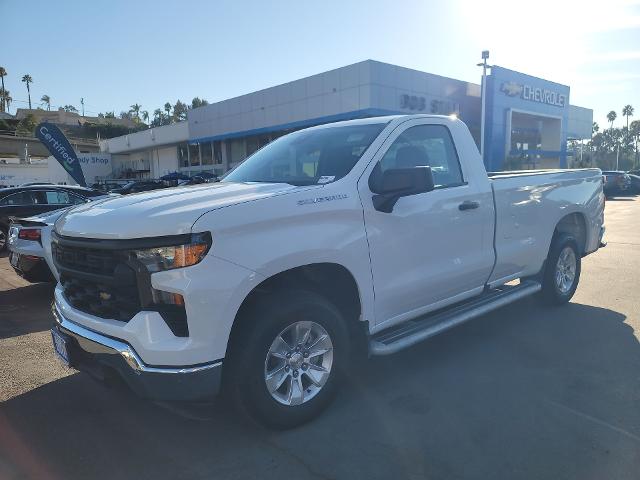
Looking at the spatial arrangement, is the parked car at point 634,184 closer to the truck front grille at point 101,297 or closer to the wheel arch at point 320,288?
the wheel arch at point 320,288

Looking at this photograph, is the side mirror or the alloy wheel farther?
the side mirror

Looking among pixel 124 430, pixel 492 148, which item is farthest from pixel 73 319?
pixel 492 148

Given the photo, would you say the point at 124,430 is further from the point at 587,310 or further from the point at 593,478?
the point at 587,310

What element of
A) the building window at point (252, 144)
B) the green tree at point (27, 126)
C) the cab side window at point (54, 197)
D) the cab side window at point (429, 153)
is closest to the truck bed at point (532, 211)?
the cab side window at point (429, 153)

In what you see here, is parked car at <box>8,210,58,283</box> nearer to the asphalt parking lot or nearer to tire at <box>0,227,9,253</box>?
the asphalt parking lot

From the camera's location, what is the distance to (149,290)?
8.96 ft

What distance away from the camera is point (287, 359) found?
317cm

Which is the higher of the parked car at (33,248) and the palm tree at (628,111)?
the palm tree at (628,111)

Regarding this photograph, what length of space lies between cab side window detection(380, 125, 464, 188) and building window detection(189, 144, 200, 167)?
137 feet

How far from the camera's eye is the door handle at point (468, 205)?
4.18m

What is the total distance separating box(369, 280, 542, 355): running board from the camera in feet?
11.9

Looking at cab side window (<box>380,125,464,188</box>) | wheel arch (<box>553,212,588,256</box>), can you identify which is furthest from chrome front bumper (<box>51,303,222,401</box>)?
wheel arch (<box>553,212,588,256</box>)

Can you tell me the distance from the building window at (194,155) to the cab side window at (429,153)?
1639 inches

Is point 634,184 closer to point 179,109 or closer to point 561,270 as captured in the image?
point 561,270
